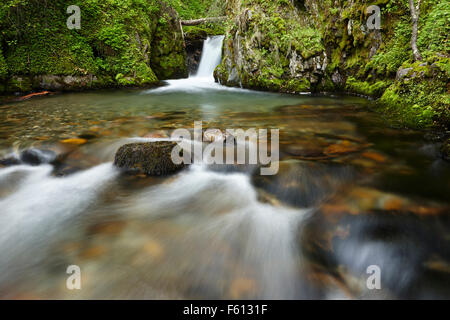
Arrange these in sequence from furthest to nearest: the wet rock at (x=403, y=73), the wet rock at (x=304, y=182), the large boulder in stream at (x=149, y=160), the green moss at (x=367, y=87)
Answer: the green moss at (x=367, y=87) → the wet rock at (x=403, y=73) → the large boulder in stream at (x=149, y=160) → the wet rock at (x=304, y=182)

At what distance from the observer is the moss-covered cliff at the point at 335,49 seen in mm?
5133

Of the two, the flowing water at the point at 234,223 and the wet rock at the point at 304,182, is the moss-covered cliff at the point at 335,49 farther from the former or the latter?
the wet rock at the point at 304,182

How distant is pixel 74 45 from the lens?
9.59 meters

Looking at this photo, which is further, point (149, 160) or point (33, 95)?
point (33, 95)

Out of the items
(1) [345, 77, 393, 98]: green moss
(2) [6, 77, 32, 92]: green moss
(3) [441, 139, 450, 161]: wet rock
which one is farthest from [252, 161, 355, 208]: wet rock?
(2) [6, 77, 32, 92]: green moss

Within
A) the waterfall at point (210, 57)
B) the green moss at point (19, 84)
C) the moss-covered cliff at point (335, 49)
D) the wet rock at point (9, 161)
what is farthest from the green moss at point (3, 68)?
the waterfall at point (210, 57)

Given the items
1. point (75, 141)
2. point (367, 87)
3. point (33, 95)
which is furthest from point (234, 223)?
point (33, 95)

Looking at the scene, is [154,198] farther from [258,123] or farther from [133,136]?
[258,123]

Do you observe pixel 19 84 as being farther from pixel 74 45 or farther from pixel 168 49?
pixel 168 49

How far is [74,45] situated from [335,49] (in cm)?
1042

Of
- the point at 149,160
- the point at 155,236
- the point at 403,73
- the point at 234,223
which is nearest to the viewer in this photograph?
the point at 155,236

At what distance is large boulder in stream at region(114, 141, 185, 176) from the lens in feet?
9.53

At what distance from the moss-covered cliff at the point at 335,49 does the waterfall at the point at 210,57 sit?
7.93 ft

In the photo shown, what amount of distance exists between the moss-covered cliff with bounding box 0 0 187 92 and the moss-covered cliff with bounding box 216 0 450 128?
171 inches
